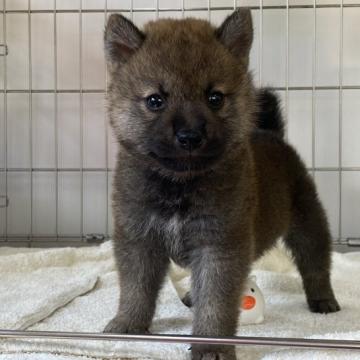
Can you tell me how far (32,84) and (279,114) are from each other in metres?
1.14

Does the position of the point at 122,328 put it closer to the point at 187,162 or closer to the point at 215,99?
the point at 187,162

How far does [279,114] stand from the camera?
1.83m

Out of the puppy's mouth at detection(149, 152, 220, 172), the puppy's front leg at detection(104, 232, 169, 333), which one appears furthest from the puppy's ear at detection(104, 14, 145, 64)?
the puppy's front leg at detection(104, 232, 169, 333)

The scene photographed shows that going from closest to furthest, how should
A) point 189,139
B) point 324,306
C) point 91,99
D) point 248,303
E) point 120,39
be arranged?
1. point 189,139
2. point 120,39
3. point 248,303
4. point 324,306
5. point 91,99

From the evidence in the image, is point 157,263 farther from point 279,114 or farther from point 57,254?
point 57,254

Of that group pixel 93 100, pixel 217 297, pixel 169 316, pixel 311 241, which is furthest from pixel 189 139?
pixel 93 100

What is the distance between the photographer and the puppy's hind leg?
1.66m

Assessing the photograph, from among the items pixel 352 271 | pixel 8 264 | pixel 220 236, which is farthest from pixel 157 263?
pixel 352 271

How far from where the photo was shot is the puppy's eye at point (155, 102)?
113 centimetres

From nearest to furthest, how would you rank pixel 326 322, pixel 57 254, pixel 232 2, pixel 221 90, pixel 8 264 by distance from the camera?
pixel 221 90 < pixel 326 322 < pixel 8 264 < pixel 57 254 < pixel 232 2

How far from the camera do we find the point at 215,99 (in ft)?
3.80

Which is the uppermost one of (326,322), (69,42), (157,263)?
(69,42)

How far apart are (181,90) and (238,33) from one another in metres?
0.26

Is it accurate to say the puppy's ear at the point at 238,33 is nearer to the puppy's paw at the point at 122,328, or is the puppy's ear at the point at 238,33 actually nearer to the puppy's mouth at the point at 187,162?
the puppy's mouth at the point at 187,162
